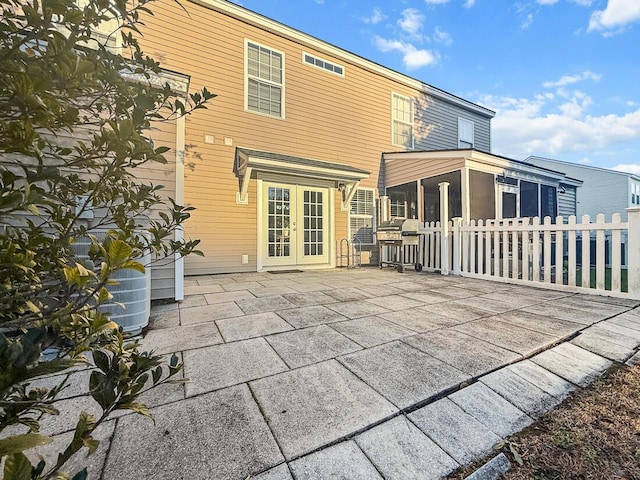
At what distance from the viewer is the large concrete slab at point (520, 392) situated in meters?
1.44

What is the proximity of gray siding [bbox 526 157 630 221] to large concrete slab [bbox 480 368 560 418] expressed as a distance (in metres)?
16.6

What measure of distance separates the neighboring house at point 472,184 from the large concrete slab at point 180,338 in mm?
5201

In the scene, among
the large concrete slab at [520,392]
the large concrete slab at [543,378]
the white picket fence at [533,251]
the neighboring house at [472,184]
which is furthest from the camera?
the neighboring house at [472,184]

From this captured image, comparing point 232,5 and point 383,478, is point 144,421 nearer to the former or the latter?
point 383,478

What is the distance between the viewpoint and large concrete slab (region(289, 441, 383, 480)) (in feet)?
3.31

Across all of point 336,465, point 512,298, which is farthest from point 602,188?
point 336,465

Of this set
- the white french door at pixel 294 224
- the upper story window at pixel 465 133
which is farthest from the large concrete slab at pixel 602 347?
the upper story window at pixel 465 133

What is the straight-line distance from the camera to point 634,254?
340 centimetres

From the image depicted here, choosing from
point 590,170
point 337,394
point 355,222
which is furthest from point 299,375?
point 590,170

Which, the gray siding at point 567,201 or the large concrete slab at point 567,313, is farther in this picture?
the gray siding at point 567,201

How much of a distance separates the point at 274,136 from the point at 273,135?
0.10ft

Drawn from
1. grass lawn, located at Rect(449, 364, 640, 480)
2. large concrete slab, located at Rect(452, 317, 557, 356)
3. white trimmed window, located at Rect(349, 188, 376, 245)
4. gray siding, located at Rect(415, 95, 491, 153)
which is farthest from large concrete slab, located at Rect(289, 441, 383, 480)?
gray siding, located at Rect(415, 95, 491, 153)

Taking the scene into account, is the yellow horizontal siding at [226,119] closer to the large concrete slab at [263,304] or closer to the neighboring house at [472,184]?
the neighboring house at [472,184]

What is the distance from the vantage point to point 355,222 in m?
7.34
